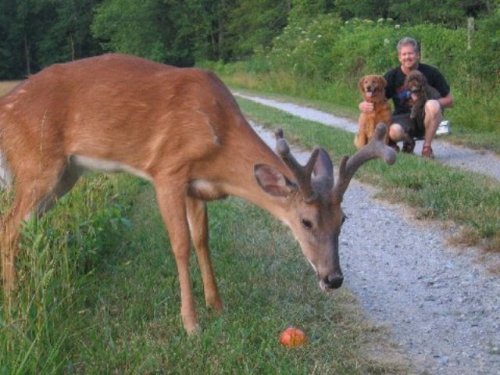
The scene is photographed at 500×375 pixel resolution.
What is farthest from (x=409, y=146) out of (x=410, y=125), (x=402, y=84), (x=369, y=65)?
(x=369, y=65)

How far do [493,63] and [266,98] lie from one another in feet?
43.3

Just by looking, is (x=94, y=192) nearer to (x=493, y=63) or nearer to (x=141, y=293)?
(x=141, y=293)

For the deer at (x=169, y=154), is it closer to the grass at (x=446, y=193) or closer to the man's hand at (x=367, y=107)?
the grass at (x=446, y=193)

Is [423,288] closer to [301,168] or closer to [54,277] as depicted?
[301,168]

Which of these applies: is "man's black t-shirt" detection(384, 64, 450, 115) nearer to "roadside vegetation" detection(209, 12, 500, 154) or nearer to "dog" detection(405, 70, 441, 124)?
"dog" detection(405, 70, 441, 124)

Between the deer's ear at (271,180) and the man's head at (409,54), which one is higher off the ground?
the deer's ear at (271,180)

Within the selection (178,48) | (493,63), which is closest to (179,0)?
(178,48)

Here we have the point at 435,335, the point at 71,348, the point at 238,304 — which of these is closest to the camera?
the point at 71,348

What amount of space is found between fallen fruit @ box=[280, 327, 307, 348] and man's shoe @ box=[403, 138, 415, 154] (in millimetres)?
7362

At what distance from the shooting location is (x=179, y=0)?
5888cm

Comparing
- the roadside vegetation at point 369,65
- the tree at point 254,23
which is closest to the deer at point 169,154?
the roadside vegetation at point 369,65

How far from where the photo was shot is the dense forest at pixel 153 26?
1861 inches

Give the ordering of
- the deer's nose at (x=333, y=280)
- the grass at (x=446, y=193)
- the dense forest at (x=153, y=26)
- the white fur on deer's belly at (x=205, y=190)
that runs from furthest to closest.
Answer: the dense forest at (x=153, y=26) → the grass at (x=446, y=193) → the white fur on deer's belly at (x=205, y=190) → the deer's nose at (x=333, y=280)

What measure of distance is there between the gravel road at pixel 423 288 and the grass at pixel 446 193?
138 mm
